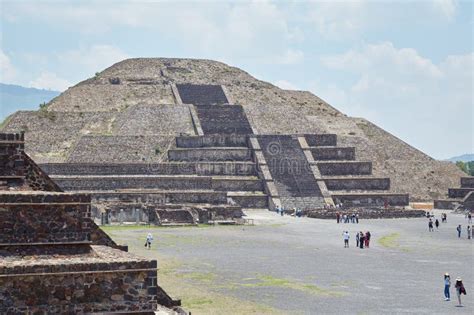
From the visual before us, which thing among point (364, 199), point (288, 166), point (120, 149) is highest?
point (120, 149)

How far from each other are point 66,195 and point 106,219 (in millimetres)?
38501

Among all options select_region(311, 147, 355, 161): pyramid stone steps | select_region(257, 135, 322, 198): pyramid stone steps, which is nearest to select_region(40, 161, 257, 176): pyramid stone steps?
select_region(257, 135, 322, 198): pyramid stone steps

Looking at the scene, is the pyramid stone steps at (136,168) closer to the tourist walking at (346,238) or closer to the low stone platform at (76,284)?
the tourist walking at (346,238)

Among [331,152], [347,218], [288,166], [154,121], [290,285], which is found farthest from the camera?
[154,121]

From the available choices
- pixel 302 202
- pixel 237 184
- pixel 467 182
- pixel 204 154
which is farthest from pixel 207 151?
pixel 467 182

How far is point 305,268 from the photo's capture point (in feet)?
110

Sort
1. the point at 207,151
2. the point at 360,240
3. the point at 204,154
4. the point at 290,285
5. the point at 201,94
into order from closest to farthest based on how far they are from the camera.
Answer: the point at 290,285 < the point at 360,240 < the point at 204,154 < the point at 207,151 < the point at 201,94

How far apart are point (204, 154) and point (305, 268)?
130 feet

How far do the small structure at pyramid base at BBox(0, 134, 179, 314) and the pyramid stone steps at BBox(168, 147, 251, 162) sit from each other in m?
55.0

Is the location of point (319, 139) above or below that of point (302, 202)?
above

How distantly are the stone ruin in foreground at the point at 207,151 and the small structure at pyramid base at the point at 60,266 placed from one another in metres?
38.1

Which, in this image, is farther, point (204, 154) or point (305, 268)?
point (204, 154)

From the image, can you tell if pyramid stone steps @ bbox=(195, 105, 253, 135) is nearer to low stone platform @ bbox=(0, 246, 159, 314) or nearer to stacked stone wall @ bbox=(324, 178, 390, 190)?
stacked stone wall @ bbox=(324, 178, 390, 190)

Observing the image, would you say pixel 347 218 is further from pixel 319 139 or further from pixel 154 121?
pixel 154 121
